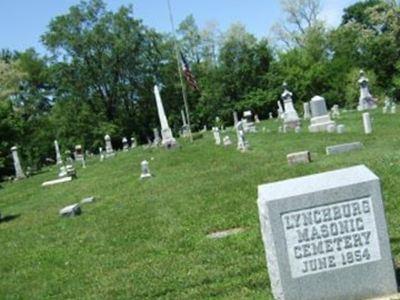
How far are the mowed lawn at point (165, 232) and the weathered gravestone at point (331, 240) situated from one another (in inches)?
30.4

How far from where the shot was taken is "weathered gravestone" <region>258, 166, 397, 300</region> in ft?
22.2

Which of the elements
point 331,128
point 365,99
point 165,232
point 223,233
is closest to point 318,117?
point 331,128

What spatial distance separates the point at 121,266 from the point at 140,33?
65805 mm

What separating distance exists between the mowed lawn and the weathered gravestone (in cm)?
77

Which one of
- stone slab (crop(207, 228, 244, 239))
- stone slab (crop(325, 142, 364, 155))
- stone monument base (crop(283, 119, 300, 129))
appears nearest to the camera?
stone slab (crop(207, 228, 244, 239))

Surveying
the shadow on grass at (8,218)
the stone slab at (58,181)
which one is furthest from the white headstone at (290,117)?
the shadow on grass at (8,218)

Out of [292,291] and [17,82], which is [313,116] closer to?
[292,291]

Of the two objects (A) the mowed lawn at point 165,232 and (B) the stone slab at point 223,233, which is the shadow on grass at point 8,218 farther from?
(B) the stone slab at point 223,233

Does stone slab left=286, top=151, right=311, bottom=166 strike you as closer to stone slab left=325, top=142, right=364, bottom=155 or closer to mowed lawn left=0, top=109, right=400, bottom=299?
mowed lawn left=0, top=109, right=400, bottom=299

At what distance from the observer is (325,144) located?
24.2m

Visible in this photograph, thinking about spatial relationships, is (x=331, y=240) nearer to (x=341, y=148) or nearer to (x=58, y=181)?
(x=341, y=148)

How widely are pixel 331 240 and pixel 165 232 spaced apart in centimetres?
609

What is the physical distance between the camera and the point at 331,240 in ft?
22.5

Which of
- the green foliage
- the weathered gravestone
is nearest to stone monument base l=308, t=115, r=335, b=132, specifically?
the weathered gravestone
